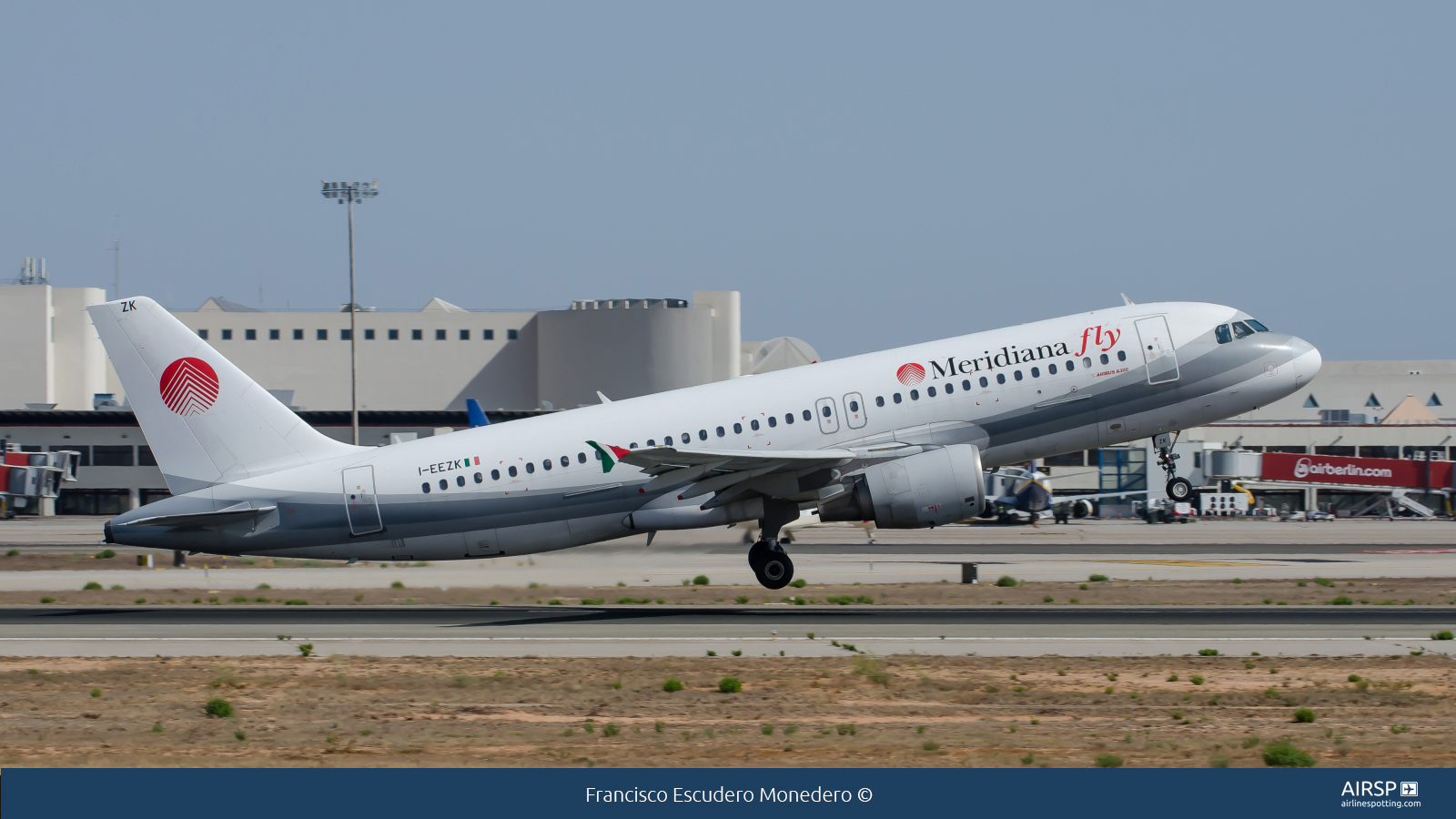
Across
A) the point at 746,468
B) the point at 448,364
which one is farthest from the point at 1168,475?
the point at 448,364

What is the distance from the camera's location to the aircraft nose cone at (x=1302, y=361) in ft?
102

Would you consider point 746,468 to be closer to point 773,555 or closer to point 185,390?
point 773,555

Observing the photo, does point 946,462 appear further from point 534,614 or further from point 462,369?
point 462,369

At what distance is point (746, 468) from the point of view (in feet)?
94.5

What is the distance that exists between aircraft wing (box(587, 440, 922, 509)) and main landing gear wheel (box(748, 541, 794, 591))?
156 cm

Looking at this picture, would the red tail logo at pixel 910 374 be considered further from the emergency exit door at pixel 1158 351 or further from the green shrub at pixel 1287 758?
the green shrub at pixel 1287 758

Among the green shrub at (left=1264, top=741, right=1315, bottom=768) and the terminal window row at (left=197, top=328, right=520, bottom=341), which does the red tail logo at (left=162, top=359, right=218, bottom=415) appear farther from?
the terminal window row at (left=197, top=328, right=520, bottom=341)

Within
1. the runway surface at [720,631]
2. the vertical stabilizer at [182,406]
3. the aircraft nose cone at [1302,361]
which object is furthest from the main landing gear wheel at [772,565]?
the aircraft nose cone at [1302,361]

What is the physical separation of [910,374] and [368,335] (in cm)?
9522

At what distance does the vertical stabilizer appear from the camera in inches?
1185

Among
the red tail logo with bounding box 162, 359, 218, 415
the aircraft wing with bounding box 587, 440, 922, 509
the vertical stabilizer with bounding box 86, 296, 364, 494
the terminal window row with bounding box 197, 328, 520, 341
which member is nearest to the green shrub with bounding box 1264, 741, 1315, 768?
the aircraft wing with bounding box 587, 440, 922, 509

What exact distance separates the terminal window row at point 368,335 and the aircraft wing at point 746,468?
88.3 metres

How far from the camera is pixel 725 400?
1185 inches

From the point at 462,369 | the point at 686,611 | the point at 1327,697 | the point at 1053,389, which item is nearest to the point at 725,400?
the point at 686,611
